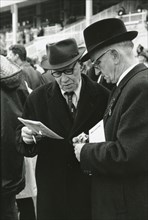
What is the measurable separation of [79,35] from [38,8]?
13358 millimetres

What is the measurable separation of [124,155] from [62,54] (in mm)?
1214

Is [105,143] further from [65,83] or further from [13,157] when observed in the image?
[13,157]

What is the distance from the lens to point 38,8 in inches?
1567

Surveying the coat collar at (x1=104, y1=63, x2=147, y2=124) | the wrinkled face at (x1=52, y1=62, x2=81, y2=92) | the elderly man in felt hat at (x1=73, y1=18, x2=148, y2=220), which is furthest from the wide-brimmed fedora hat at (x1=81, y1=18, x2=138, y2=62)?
the wrinkled face at (x1=52, y1=62, x2=81, y2=92)

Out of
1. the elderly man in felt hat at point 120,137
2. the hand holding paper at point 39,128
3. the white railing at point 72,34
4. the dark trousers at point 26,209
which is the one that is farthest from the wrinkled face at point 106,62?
the white railing at point 72,34

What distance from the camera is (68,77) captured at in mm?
3041

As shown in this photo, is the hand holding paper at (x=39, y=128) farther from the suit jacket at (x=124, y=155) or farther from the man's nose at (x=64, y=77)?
the man's nose at (x=64, y=77)

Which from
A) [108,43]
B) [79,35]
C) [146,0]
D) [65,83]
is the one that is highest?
[108,43]

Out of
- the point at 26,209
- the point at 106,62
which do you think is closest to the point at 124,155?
the point at 106,62

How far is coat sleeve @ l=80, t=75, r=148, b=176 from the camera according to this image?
2.15 meters

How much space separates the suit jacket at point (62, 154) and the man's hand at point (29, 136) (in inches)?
3.7

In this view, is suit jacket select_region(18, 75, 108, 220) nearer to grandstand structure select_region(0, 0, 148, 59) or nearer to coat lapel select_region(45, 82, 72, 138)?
coat lapel select_region(45, 82, 72, 138)

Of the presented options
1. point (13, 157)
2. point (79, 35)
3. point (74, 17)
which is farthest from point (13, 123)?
point (74, 17)

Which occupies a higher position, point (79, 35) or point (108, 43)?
point (108, 43)
